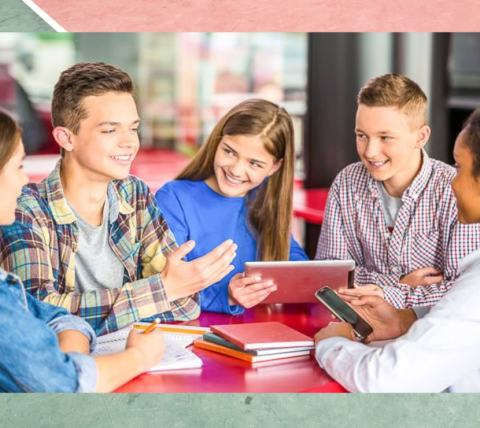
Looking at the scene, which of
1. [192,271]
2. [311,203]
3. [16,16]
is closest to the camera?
[192,271]

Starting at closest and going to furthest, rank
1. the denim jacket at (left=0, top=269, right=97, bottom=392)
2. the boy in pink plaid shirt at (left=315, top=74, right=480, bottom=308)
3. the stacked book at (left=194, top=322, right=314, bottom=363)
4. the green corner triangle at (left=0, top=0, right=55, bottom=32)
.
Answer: the denim jacket at (left=0, top=269, right=97, bottom=392), the stacked book at (left=194, top=322, right=314, bottom=363), the green corner triangle at (left=0, top=0, right=55, bottom=32), the boy in pink plaid shirt at (left=315, top=74, right=480, bottom=308)

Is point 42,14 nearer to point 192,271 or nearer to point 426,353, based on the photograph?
point 192,271

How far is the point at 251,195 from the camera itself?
2.52 metres

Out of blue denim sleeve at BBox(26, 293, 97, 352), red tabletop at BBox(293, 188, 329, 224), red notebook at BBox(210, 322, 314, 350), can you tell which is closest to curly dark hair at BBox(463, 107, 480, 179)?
red notebook at BBox(210, 322, 314, 350)

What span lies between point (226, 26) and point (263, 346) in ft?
2.92

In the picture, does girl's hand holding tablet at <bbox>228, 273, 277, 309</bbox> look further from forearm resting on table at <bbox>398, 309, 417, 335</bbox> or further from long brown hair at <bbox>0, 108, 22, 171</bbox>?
long brown hair at <bbox>0, 108, 22, 171</bbox>

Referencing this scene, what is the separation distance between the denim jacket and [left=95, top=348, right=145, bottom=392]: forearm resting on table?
0.02 m

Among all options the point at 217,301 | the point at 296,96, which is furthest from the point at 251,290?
the point at 296,96

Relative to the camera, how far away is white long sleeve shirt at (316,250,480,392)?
72.9 inches

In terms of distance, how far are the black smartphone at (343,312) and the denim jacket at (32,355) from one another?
2.02 ft

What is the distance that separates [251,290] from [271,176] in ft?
1.29

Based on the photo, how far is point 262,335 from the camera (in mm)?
2072

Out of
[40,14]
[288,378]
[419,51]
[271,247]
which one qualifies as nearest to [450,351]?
[288,378]

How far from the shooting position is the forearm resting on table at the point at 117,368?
1831 millimetres
